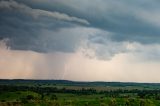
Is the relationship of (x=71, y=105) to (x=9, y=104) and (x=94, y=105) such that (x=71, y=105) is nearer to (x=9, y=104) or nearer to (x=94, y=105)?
(x=94, y=105)

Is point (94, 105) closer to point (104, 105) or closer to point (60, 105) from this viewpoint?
point (104, 105)

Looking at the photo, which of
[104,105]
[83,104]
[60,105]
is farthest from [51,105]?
[104,105]

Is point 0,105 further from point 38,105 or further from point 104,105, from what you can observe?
point 104,105

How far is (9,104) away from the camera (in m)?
194

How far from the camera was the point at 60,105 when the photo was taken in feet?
637

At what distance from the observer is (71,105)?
19062cm

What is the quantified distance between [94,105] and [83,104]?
22.9ft

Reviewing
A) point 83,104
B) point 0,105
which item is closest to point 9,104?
point 0,105

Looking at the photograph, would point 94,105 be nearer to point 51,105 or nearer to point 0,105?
point 51,105

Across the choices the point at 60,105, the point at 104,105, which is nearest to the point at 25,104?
the point at 60,105

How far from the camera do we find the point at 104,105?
19825 centimetres

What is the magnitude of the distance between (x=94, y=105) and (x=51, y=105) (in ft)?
88.8

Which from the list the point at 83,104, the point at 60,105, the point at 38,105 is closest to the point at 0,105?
the point at 38,105

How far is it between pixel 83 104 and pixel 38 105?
28.3 metres
